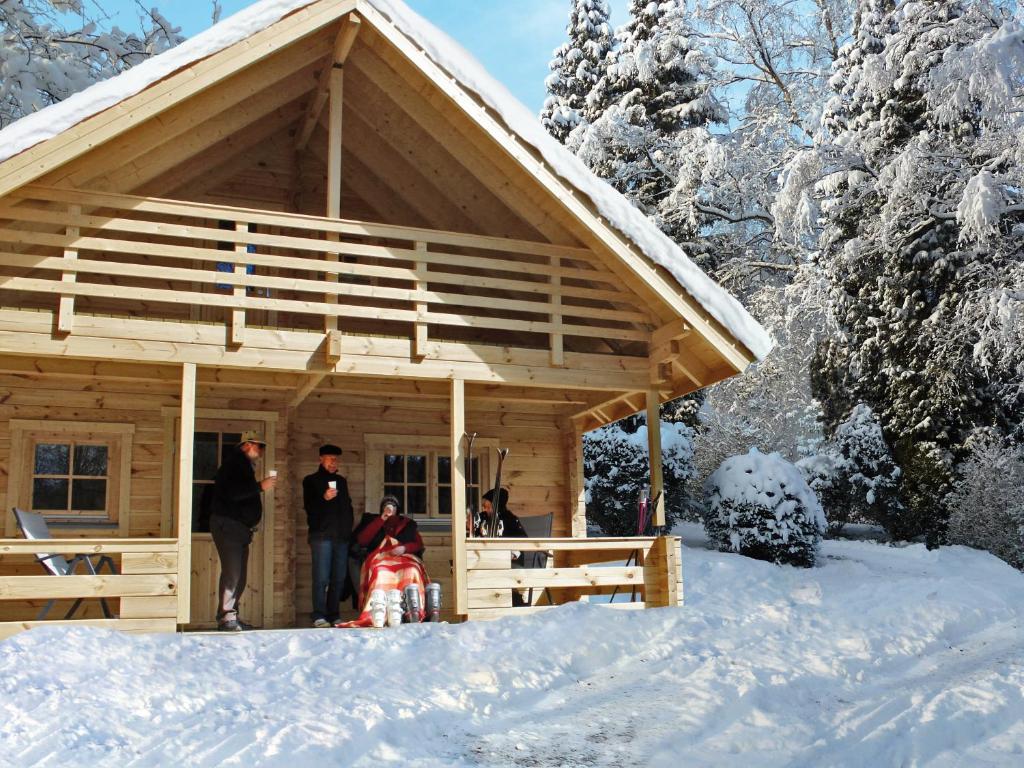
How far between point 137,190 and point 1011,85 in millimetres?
A: 11113

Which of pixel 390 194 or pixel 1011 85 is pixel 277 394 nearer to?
pixel 390 194

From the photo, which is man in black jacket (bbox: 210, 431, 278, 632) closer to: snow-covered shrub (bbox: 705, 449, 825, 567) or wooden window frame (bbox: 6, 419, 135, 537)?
wooden window frame (bbox: 6, 419, 135, 537)

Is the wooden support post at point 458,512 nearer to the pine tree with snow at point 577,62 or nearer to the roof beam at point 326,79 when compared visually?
the roof beam at point 326,79

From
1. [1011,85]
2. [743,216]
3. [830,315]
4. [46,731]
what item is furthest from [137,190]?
[743,216]

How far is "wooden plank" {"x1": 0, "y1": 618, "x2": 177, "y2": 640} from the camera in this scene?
28.3 feet

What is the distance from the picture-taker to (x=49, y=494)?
10883 millimetres

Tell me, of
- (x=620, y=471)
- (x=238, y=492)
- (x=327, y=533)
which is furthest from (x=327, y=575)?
(x=620, y=471)

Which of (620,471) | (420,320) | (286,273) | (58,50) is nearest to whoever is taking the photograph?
(420,320)

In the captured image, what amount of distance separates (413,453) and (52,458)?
3.74 meters

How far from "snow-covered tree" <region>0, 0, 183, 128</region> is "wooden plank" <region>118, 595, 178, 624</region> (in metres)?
7.19

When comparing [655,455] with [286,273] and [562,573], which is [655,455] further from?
[286,273]

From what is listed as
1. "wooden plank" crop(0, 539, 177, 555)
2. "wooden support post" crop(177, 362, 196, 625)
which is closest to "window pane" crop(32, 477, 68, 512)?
"wooden plank" crop(0, 539, 177, 555)

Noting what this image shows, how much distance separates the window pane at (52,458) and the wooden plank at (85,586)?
2.32 meters

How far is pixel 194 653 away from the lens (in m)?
8.38
